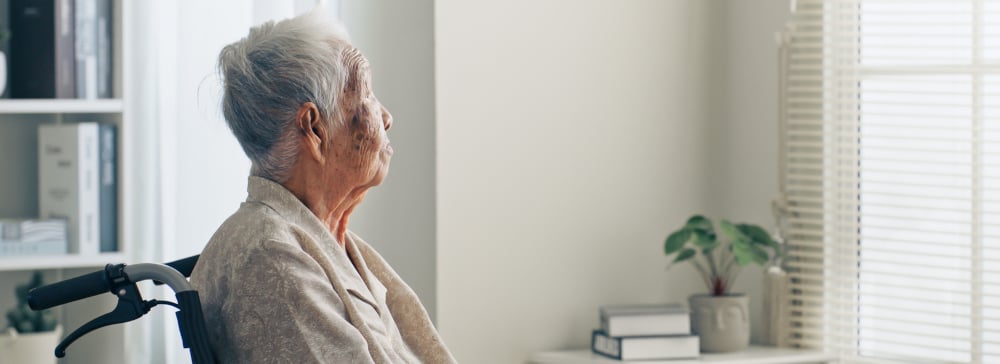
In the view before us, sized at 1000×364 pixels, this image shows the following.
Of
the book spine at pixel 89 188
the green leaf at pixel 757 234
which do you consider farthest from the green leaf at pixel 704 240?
the book spine at pixel 89 188

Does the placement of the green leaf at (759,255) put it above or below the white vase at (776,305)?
above

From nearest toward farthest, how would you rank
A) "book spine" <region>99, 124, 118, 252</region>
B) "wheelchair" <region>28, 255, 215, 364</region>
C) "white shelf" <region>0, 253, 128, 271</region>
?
1. "wheelchair" <region>28, 255, 215, 364</region>
2. "white shelf" <region>0, 253, 128, 271</region>
3. "book spine" <region>99, 124, 118, 252</region>

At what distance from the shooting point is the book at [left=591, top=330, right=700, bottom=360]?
269 centimetres

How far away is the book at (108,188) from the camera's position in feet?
8.41

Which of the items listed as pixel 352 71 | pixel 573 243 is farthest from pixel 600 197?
pixel 352 71

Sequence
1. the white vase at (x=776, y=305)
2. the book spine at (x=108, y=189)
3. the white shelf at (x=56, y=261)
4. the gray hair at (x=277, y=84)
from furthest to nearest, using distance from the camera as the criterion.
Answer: the white vase at (x=776, y=305) → the book spine at (x=108, y=189) → the white shelf at (x=56, y=261) → the gray hair at (x=277, y=84)

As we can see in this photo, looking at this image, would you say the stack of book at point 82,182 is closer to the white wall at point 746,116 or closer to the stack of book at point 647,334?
the stack of book at point 647,334

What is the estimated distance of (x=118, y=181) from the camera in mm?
2578

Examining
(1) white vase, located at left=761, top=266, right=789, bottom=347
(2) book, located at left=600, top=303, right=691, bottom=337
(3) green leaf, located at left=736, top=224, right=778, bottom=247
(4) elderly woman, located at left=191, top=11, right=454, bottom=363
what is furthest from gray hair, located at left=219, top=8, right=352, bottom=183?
(1) white vase, located at left=761, top=266, right=789, bottom=347

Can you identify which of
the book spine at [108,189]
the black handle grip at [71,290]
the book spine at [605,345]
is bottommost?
the book spine at [605,345]

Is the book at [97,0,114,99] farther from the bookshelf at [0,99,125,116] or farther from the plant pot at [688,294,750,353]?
the plant pot at [688,294,750,353]

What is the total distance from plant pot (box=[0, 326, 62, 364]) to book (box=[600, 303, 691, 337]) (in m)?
1.26

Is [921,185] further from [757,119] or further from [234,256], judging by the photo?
[234,256]

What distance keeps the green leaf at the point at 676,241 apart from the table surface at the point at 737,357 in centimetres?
27
